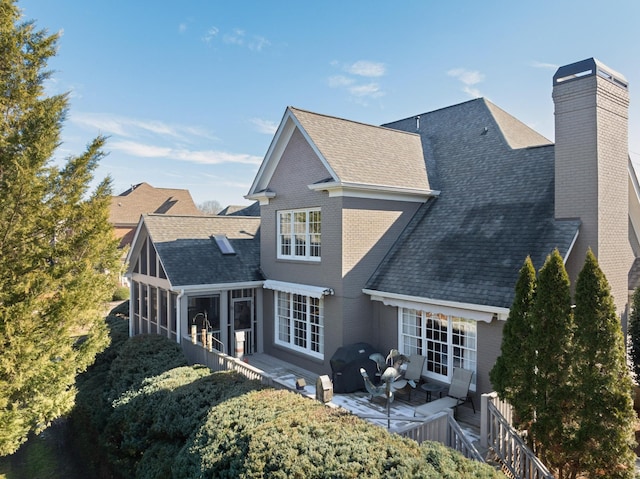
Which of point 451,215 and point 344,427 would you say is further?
point 451,215

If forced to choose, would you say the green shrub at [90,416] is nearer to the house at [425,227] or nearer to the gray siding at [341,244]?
the house at [425,227]

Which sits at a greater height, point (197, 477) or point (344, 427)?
point (344, 427)

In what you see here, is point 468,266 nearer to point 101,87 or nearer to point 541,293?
point 541,293

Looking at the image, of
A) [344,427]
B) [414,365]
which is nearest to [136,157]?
[414,365]

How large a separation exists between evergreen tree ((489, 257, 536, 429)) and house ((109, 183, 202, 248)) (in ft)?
147

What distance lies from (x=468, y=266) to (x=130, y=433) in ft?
31.4

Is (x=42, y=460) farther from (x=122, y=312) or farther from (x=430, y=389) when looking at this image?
(x=122, y=312)

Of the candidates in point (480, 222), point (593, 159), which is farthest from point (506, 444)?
point (593, 159)

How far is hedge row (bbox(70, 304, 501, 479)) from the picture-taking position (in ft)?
18.7

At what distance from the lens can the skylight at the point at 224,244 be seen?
56.0ft

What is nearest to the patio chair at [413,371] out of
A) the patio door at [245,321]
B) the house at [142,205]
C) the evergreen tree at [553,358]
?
the evergreen tree at [553,358]

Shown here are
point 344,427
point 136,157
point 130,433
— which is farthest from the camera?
point 136,157

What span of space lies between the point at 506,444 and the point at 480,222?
6742 mm

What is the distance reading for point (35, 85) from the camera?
8.95m
